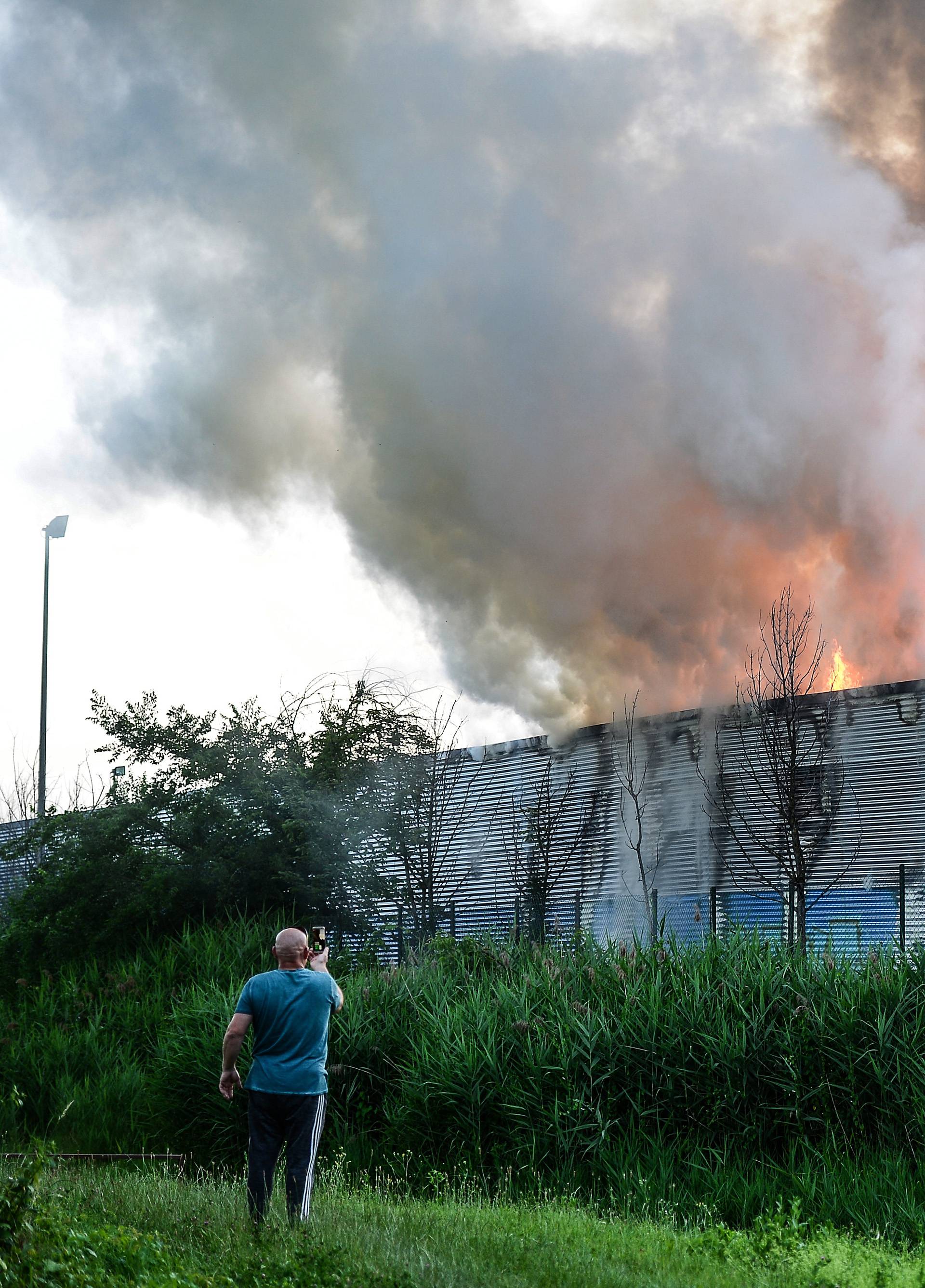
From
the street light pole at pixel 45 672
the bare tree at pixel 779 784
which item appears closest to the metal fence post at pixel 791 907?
the bare tree at pixel 779 784

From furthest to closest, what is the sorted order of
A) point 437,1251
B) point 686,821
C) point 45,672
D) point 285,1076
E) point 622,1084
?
point 45,672, point 686,821, point 622,1084, point 285,1076, point 437,1251

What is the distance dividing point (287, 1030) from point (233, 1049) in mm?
384

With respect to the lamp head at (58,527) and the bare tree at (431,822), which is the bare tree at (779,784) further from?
the lamp head at (58,527)

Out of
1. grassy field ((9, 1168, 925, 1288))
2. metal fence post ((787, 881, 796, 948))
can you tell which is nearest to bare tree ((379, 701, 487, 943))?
metal fence post ((787, 881, 796, 948))

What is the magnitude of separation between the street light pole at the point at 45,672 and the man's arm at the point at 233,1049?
17557 millimetres

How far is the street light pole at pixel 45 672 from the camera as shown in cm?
2451

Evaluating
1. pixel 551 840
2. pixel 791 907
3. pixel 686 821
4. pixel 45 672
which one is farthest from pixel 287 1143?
pixel 45 672

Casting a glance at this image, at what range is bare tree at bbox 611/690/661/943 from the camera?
19250 millimetres

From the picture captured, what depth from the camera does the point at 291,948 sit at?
767 centimetres

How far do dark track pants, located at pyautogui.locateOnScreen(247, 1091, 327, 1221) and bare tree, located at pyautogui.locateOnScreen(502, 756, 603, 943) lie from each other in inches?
477

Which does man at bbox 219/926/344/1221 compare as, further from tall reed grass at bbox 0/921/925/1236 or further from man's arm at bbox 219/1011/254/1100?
tall reed grass at bbox 0/921/925/1236

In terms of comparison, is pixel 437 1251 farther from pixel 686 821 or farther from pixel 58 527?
pixel 58 527

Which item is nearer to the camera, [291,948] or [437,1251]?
[437,1251]

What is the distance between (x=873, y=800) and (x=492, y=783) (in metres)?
6.46
